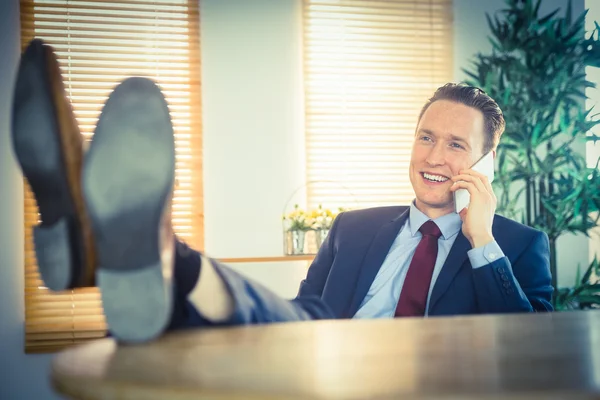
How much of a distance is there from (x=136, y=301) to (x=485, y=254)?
A: 107cm

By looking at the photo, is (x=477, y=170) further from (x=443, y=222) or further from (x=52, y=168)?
(x=52, y=168)

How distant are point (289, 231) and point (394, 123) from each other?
3.76ft

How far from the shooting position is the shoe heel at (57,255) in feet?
2.75

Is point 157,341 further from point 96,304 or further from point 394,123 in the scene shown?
point 394,123

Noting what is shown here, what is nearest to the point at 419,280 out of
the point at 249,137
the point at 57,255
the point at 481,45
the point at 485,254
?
the point at 485,254

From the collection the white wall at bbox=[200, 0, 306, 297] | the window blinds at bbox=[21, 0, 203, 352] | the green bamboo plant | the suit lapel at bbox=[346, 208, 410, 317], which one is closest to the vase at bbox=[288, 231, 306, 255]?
the white wall at bbox=[200, 0, 306, 297]

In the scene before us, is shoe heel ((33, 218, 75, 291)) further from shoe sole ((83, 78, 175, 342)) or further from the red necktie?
the red necktie

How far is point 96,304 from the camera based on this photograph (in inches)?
147

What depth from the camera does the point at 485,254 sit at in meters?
1.63

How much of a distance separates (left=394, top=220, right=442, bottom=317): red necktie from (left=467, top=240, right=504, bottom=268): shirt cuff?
0.15m

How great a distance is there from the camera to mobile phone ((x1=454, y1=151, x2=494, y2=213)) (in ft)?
6.10

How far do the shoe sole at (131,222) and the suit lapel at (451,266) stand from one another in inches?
41.3

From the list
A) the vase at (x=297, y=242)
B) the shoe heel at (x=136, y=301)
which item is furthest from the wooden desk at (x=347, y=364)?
the vase at (x=297, y=242)

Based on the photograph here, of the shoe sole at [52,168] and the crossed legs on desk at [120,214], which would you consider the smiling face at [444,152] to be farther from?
the shoe sole at [52,168]
